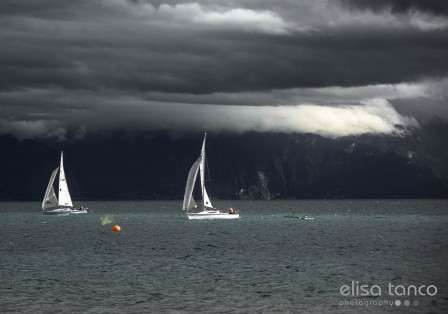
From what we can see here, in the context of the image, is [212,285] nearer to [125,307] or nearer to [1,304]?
[125,307]

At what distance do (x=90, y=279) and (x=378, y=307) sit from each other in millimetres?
33589

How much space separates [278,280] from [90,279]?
20.7 m

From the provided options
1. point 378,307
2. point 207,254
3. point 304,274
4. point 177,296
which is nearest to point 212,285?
point 177,296

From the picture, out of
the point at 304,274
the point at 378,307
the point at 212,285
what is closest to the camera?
the point at 378,307

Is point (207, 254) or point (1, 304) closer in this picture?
point (1, 304)

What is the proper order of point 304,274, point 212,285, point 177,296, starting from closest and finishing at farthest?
point 177,296 < point 212,285 < point 304,274

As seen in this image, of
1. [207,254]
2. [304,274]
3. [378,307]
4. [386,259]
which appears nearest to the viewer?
[378,307]

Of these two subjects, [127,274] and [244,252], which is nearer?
[127,274]

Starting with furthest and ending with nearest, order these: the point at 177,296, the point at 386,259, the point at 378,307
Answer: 1. the point at 386,259
2. the point at 177,296
3. the point at 378,307

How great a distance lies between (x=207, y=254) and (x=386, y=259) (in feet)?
87.9

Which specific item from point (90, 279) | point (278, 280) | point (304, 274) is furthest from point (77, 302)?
point (304, 274)

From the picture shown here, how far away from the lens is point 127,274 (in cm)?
9062

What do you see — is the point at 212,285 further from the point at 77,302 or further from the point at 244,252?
the point at 244,252

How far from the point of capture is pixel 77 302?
70500mm
